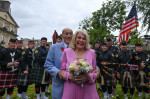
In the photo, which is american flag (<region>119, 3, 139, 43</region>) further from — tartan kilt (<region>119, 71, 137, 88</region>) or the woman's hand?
the woman's hand

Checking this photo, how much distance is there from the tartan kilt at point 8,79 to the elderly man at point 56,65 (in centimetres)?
319

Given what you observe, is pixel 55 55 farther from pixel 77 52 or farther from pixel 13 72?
pixel 13 72

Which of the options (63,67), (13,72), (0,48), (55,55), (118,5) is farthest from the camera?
(118,5)

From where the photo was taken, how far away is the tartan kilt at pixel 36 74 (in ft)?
18.5

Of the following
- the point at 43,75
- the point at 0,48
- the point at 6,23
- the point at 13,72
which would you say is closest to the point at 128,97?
the point at 43,75

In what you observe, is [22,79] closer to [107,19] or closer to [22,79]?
[22,79]

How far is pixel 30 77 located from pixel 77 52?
3.93m

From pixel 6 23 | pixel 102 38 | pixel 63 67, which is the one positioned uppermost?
pixel 6 23

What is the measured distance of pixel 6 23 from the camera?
1596 inches

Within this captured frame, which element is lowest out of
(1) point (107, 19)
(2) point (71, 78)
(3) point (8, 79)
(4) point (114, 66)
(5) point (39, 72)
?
(3) point (8, 79)

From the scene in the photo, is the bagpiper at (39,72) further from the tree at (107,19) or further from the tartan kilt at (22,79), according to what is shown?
the tree at (107,19)

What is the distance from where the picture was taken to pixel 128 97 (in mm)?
5711

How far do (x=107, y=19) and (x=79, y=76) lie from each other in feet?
108

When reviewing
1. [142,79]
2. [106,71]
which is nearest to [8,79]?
[106,71]
